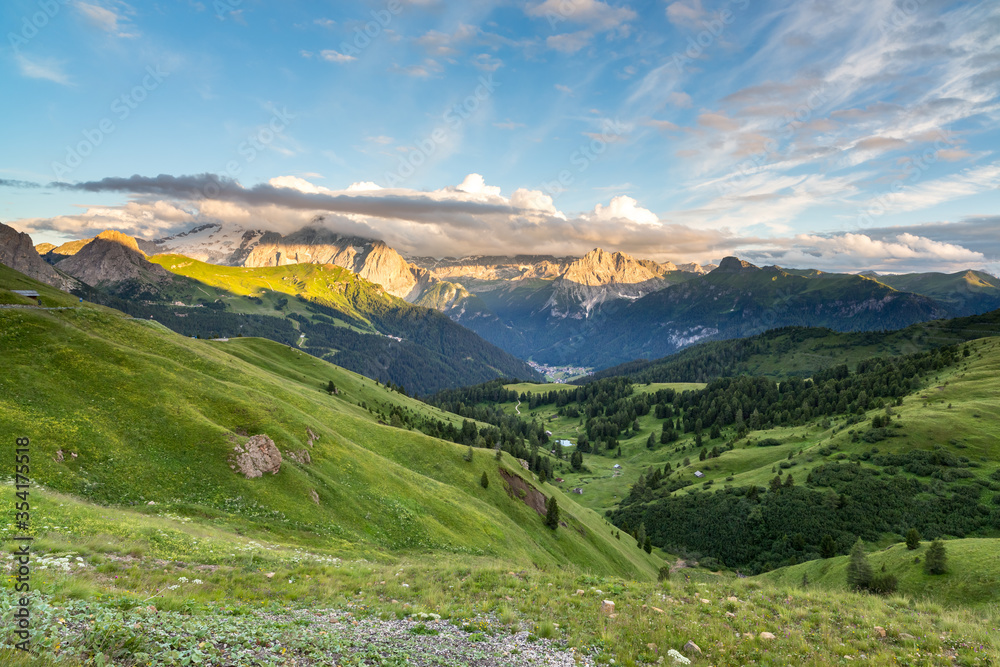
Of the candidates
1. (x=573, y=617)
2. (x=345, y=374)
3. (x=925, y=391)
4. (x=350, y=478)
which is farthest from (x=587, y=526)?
(x=925, y=391)

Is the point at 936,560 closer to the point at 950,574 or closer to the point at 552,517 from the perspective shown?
the point at 950,574

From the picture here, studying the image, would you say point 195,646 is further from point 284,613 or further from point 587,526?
→ point 587,526

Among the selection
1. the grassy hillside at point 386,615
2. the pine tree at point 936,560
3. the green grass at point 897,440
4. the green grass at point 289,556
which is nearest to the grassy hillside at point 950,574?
the green grass at point 289,556

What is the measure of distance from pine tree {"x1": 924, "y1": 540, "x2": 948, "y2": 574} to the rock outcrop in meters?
71.4

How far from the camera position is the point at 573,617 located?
19422 millimetres

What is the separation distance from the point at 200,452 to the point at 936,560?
3066 inches

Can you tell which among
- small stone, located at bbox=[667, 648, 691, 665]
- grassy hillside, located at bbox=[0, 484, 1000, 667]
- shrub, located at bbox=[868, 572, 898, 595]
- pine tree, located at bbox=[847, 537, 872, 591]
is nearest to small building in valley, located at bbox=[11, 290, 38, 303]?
grassy hillside, located at bbox=[0, 484, 1000, 667]

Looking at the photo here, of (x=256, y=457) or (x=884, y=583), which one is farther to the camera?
(x=884, y=583)

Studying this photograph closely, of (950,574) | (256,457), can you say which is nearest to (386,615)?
(256,457)

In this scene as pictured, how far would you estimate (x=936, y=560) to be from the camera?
46.7 m

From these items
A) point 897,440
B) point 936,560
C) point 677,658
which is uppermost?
point 677,658

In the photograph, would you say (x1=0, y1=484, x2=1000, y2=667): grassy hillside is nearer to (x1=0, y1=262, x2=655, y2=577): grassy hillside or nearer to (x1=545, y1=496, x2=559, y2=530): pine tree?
(x1=0, y1=262, x2=655, y2=577): grassy hillside

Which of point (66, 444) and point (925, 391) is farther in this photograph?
point (925, 391)

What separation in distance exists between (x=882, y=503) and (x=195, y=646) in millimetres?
140957
